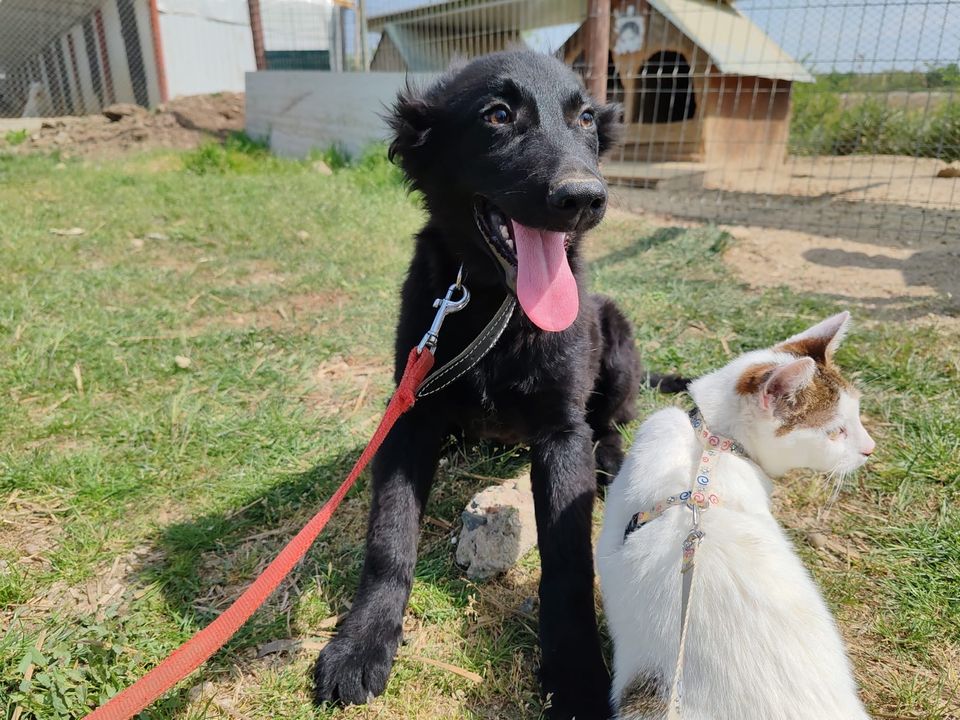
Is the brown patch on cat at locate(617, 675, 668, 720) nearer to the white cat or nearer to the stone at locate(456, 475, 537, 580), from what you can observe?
the white cat

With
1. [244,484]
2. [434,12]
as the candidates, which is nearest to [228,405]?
[244,484]

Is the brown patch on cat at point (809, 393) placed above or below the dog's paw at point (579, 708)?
above

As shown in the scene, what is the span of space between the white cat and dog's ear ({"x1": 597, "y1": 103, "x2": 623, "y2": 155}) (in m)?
1.02

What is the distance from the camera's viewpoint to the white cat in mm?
1239

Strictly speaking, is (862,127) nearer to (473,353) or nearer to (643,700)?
(473,353)

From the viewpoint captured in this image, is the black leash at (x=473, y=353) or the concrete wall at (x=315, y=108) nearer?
the black leash at (x=473, y=353)

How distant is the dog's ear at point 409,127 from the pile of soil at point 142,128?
9.59 m

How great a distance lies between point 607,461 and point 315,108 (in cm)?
841

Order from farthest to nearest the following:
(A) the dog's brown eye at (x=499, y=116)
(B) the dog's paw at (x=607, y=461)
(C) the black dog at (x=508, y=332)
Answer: (B) the dog's paw at (x=607, y=461) < (A) the dog's brown eye at (x=499, y=116) < (C) the black dog at (x=508, y=332)

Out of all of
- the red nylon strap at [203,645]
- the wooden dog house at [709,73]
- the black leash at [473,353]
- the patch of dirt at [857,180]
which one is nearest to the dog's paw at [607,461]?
the black leash at [473,353]

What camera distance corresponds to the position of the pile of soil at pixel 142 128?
34.0 feet

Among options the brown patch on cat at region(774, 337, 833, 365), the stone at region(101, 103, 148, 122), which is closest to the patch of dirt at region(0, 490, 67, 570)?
the brown patch on cat at region(774, 337, 833, 365)

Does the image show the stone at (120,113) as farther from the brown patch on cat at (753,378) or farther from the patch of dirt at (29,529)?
the brown patch on cat at (753,378)

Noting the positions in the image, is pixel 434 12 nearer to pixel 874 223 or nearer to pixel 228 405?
pixel 874 223
